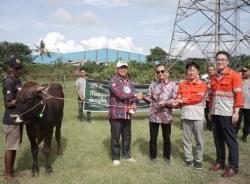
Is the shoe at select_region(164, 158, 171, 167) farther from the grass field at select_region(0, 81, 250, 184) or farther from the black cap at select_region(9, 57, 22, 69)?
the black cap at select_region(9, 57, 22, 69)

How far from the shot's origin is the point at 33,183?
5.63 meters

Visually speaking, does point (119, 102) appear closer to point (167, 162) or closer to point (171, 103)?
point (171, 103)

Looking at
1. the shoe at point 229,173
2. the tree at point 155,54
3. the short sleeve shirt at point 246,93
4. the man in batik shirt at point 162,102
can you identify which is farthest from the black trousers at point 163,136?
the tree at point 155,54

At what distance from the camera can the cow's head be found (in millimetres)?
5480

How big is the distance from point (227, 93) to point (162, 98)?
1.22m

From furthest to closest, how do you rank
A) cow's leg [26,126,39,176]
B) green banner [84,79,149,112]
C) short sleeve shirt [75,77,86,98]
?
green banner [84,79,149,112] → short sleeve shirt [75,77,86,98] → cow's leg [26,126,39,176]

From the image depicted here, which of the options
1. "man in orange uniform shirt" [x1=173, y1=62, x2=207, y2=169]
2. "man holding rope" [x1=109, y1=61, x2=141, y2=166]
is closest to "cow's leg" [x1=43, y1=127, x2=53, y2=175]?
"man holding rope" [x1=109, y1=61, x2=141, y2=166]

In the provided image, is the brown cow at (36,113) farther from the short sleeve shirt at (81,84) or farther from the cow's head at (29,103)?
the short sleeve shirt at (81,84)

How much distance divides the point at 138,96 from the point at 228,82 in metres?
1.70

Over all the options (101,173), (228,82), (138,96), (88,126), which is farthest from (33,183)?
(88,126)

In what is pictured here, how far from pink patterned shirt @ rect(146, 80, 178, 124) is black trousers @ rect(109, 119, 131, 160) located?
23.4 inches

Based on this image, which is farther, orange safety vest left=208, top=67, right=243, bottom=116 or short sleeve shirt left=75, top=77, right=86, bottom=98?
short sleeve shirt left=75, top=77, right=86, bottom=98

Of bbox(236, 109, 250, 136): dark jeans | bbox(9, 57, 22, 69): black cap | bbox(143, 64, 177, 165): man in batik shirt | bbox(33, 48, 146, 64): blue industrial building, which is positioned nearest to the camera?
bbox(9, 57, 22, 69): black cap

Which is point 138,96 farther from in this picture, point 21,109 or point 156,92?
point 21,109
